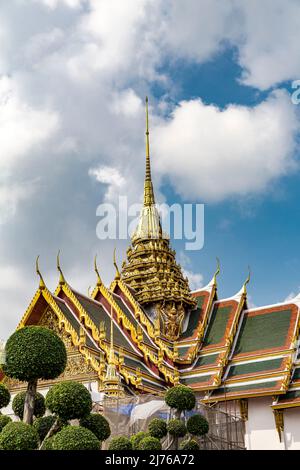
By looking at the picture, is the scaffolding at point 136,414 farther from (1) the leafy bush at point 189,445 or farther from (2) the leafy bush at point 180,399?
(2) the leafy bush at point 180,399

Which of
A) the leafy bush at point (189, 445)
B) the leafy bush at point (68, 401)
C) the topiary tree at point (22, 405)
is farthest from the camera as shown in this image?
the leafy bush at point (189, 445)

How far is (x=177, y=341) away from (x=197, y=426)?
24.0 feet

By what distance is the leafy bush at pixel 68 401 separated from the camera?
7301 millimetres

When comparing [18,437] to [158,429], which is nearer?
[18,437]

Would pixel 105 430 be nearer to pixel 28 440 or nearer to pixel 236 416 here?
pixel 28 440

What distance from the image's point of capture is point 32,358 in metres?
7.74

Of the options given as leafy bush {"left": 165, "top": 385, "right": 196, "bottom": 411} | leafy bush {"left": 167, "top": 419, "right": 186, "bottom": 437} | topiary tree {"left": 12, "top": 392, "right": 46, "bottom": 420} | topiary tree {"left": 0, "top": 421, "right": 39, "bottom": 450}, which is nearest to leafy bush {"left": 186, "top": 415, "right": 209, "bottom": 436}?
leafy bush {"left": 165, "top": 385, "right": 196, "bottom": 411}

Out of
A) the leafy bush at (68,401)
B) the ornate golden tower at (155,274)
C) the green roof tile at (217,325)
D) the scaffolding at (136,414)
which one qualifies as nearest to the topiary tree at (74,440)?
the leafy bush at (68,401)

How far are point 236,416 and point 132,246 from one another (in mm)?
7666

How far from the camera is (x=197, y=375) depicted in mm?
15328

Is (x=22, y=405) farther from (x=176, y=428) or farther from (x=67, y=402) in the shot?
(x=176, y=428)

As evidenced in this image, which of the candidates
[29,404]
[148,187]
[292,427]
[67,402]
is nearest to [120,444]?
[67,402]

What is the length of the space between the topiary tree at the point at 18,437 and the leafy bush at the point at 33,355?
0.85m
